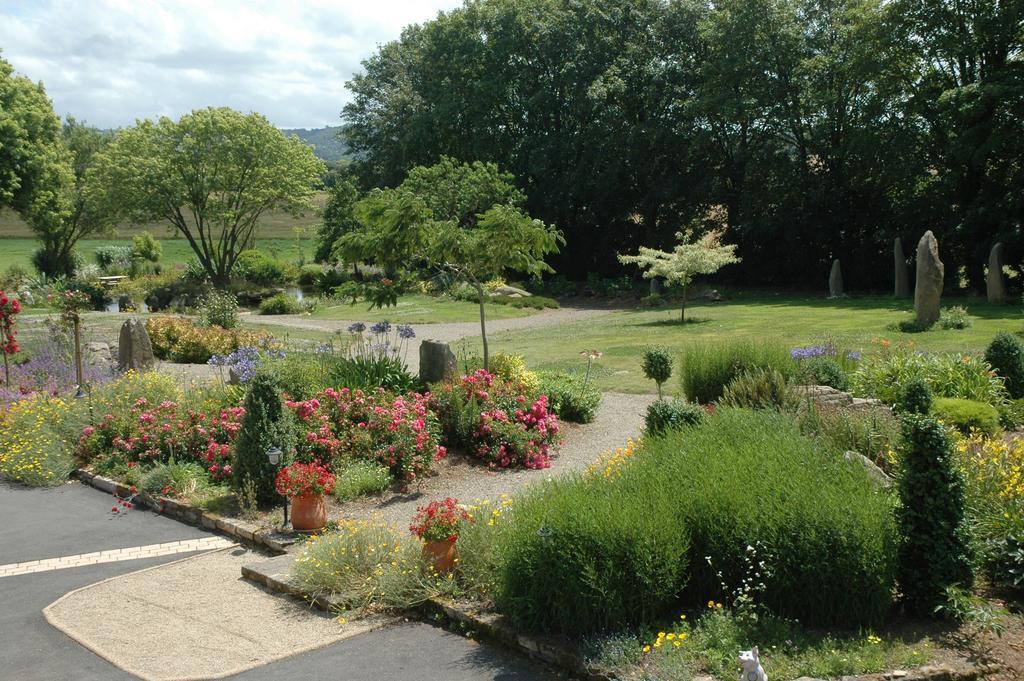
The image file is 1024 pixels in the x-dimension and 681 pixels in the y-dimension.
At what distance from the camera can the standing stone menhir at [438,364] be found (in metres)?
12.4

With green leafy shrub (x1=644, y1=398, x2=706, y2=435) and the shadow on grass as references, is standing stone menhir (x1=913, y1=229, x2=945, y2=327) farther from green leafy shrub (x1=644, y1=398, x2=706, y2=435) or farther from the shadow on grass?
green leafy shrub (x1=644, y1=398, x2=706, y2=435)

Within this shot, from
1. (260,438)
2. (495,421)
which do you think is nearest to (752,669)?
(260,438)

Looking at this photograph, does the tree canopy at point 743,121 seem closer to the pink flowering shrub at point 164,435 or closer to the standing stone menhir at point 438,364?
the standing stone menhir at point 438,364

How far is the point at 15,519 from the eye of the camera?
9.71m

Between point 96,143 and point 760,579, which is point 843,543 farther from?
point 96,143

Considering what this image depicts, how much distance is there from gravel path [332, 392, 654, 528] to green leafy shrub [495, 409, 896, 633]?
2722 millimetres

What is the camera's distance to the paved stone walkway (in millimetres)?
8180

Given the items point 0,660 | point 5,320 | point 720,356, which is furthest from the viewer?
point 5,320

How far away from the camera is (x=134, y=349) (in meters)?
16.3

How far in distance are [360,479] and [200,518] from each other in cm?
167

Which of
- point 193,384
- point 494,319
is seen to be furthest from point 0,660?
point 494,319

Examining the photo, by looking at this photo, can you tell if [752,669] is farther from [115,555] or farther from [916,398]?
[115,555]

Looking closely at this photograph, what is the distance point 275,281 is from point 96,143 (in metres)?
28.8

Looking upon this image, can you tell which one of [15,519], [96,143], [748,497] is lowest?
[15,519]
